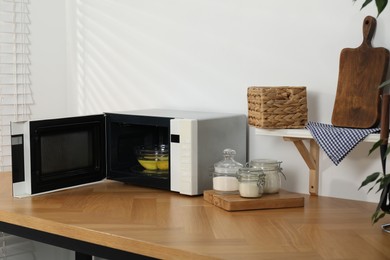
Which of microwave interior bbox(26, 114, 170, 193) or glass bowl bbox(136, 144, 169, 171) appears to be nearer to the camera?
microwave interior bbox(26, 114, 170, 193)

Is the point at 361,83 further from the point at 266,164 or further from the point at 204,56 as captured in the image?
the point at 204,56

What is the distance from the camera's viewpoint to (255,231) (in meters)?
1.79

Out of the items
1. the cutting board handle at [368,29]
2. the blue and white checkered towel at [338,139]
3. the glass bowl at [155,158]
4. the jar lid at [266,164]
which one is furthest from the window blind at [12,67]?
the cutting board handle at [368,29]

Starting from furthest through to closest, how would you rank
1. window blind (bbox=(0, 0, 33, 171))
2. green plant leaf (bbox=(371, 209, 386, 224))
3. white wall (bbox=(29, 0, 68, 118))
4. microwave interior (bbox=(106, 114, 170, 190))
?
white wall (bbox=(29, 0, 68, 118)) → window blind (bbox=(0, 0, 33, 171)) → microwave interior (bbox=(106, 114, 170, 190)) → green plant leaf (bbox=(371, 209, 386, 224))

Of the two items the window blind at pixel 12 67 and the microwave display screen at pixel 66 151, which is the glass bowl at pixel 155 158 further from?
the window blind at pixel 12 67

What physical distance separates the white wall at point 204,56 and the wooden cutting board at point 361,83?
5 cm

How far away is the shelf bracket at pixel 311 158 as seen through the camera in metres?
2.20

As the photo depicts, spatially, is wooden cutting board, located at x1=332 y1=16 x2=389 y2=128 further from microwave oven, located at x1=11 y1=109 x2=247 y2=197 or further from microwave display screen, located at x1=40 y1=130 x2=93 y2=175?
microwave display screen, located at x1=40 y1=130 x2=93 y2=175

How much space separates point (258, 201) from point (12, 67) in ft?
4.59

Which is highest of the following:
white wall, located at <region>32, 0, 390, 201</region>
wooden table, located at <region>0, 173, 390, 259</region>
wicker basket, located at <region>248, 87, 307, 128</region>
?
white wall, located at <region>32, 0, 390, 201</region>

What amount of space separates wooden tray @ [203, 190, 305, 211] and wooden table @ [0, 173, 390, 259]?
0.9 inches

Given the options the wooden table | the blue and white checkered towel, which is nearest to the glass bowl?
the wooden table

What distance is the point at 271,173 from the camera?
2.16m

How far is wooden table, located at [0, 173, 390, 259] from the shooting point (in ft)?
5.33
